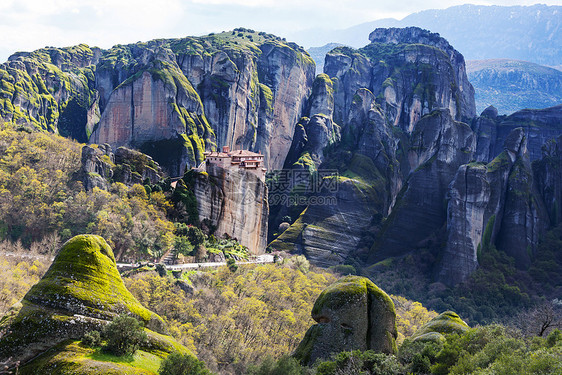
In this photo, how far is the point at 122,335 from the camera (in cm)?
2169

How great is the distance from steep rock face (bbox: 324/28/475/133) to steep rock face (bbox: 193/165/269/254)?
78.4 metres

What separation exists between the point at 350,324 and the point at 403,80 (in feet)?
456

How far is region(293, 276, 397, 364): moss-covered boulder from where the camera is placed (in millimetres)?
32500

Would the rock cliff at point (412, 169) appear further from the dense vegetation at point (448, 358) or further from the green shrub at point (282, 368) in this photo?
the green shrub at point (282, 368)

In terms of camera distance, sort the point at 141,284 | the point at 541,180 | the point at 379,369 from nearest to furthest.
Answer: the point at 379,369 < the point at 141,284 < the point at 541,180

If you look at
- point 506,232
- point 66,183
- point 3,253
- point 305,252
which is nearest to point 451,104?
point 506,232

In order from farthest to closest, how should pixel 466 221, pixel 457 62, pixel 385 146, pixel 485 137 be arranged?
pixel 457 62 < pixel 485 137 < pixel 385 146 < pixel 466 221

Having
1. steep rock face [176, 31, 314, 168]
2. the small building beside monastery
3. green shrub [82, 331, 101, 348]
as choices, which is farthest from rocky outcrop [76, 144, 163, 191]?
steep rock face [176, 31, 314, 168]

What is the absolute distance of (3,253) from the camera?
44438 millimetres

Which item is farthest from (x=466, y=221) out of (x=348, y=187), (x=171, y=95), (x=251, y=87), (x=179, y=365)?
(x=179, y=365)

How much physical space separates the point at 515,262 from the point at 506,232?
21.4ft

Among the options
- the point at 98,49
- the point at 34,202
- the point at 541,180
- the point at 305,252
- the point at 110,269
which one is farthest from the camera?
the point at 98,49

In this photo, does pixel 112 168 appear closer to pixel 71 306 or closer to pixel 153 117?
pixel 153 117

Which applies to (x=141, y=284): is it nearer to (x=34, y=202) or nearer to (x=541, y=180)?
(x=34, y=202)
